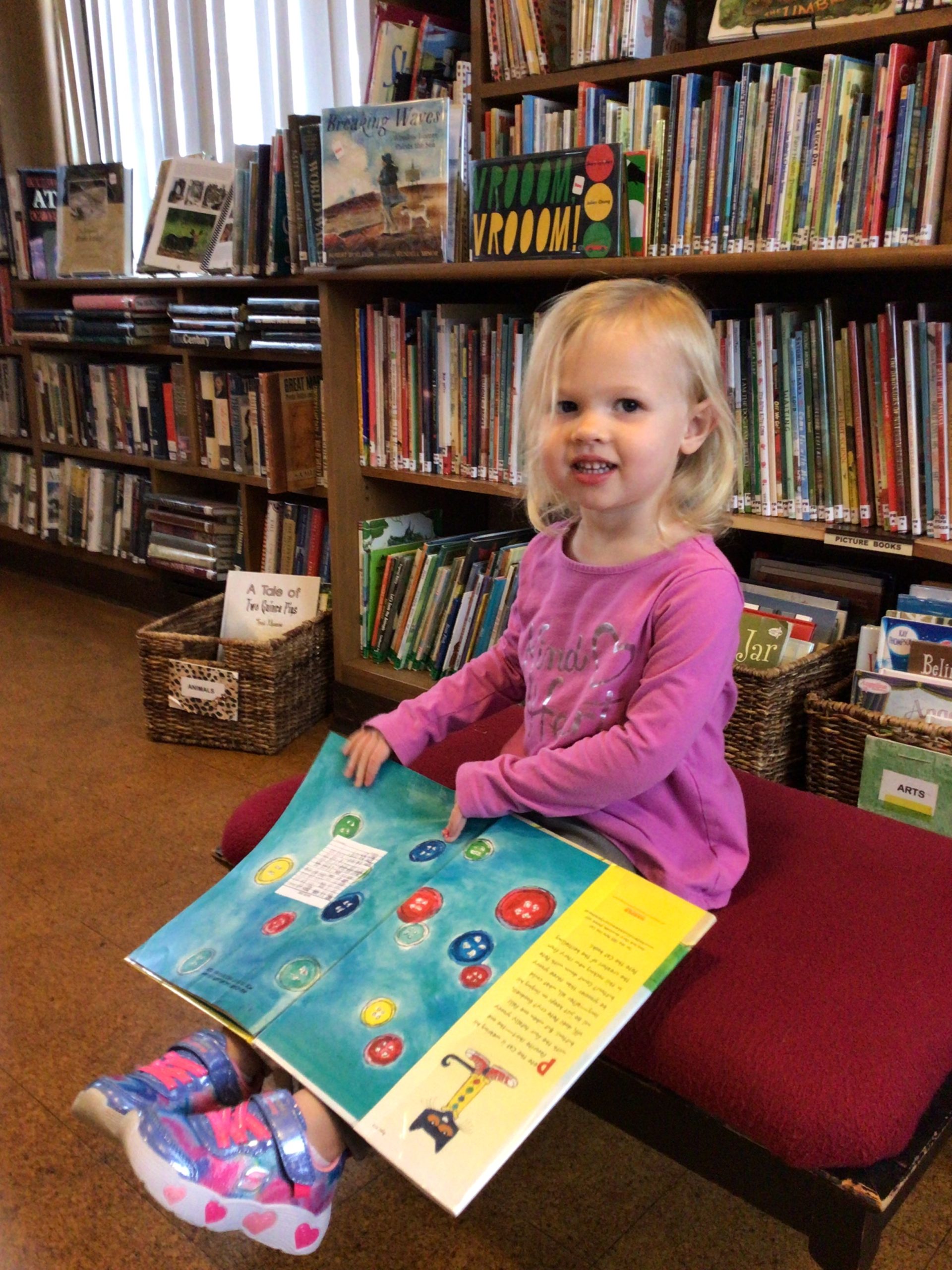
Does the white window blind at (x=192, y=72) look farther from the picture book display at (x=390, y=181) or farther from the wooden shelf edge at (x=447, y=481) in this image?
the wooden shelf edge at (x=447, y=481)

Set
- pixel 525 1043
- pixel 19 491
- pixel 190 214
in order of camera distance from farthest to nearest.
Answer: pixel 19 491
pixel 190 214
pixel 525 1043

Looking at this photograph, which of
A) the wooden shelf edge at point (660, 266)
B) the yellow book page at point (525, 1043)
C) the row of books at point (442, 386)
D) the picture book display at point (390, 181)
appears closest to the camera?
the yellow book page at point (525, 1043)

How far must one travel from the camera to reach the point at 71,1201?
1.12 meters

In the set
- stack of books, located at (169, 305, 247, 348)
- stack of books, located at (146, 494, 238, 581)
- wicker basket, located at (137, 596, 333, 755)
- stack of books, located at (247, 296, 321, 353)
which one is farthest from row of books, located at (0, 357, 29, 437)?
wicker basket, located at (137, 596, 333, 755)

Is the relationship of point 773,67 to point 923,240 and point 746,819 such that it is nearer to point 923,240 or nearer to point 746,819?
point 923,240

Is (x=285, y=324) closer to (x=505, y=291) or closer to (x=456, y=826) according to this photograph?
(x=505, y=291)

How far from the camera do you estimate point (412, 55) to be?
2.03 meters

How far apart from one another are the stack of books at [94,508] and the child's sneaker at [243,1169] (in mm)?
2384

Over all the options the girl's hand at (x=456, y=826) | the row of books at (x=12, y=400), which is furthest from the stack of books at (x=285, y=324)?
the girl's hand at (x=456, y=826)

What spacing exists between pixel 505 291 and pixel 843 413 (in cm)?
87

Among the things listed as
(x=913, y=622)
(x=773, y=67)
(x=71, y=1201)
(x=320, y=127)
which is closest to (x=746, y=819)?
(x=913, y=622)

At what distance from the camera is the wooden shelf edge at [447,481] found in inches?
76.4

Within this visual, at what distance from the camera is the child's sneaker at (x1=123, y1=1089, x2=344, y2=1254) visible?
81 cm

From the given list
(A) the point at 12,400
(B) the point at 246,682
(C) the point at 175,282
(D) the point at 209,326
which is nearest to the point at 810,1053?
(B) the point at 246,682
